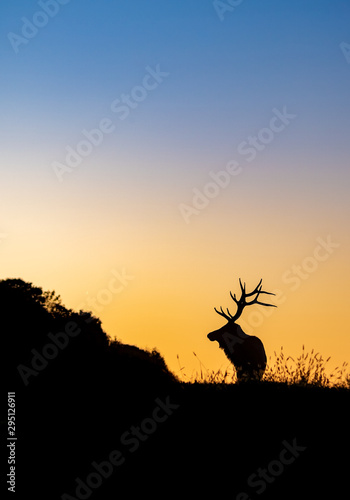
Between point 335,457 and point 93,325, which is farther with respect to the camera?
point 93,325

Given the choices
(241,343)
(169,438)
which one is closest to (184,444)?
(169,438)

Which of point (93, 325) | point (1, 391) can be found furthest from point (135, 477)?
point (93, 325)

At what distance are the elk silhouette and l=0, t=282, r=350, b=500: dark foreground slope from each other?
7988mm

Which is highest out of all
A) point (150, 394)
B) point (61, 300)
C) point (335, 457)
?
point (61, 300)

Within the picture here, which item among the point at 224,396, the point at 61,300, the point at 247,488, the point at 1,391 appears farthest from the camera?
the point at 61,300

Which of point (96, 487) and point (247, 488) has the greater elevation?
point (96, 487)

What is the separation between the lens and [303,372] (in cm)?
1134

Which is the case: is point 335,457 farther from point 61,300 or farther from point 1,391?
point 61,300

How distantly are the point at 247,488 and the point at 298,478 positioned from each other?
69cm

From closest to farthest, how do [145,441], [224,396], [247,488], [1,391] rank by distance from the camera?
[247,488] → [145,441] → [224,396] → [1,391]

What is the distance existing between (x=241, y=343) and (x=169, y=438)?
12.0m

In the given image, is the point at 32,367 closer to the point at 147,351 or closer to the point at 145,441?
the point at 145,441

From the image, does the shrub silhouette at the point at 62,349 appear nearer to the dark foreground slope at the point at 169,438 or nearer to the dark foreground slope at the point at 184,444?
the dark foreground slope at the point at 169,438

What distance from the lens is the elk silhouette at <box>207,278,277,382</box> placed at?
62.1 feet
